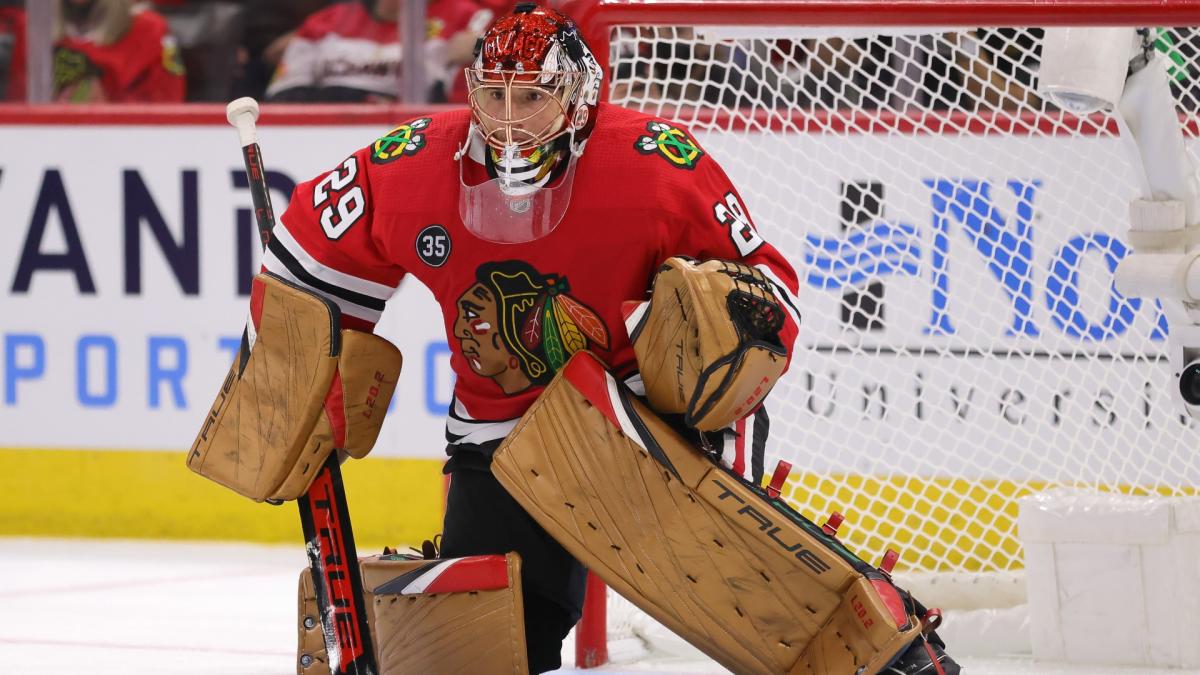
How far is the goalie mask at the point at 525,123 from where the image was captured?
90.4 inches

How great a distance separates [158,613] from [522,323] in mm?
1637

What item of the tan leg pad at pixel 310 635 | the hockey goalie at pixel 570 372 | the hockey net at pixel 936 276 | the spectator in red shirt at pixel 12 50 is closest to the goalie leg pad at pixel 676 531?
the hockey goalie at pixel 570 372

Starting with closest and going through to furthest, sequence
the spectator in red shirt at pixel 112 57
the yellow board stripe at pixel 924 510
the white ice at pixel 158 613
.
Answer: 1. the white ice at pixel 158 613
2. the yellow board stripe at pixel 924 510
3. the spectator in red shirt at pixel 112 57

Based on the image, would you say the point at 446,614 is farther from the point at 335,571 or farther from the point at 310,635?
the point at 310,635

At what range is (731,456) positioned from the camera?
2410 mm

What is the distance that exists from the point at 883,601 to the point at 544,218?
66 centimetres

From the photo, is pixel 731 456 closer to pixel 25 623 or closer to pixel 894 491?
Answer: pixel 894 491

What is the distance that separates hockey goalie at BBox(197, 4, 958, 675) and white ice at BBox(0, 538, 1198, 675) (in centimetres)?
65

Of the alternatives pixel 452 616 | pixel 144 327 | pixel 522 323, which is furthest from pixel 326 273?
pixel 144 327

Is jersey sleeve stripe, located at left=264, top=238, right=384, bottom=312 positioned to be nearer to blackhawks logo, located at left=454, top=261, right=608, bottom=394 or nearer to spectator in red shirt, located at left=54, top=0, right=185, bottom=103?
blackhawks logo, located at left=454, top=261, right=608, bottom=394

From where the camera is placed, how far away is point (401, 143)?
2439 millimetres

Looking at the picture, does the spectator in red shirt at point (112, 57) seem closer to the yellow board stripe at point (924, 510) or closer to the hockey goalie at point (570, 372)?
the yellow board stripe at point (924, 510)

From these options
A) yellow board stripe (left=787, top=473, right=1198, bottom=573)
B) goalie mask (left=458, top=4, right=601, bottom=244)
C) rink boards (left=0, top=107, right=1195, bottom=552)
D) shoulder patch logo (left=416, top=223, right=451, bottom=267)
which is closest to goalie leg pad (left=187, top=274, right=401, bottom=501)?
shoulder patch logo (left=416, top=223, right=451, bottom=267)

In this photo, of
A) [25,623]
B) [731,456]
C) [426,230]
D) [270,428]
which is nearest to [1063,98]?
[731,456]
